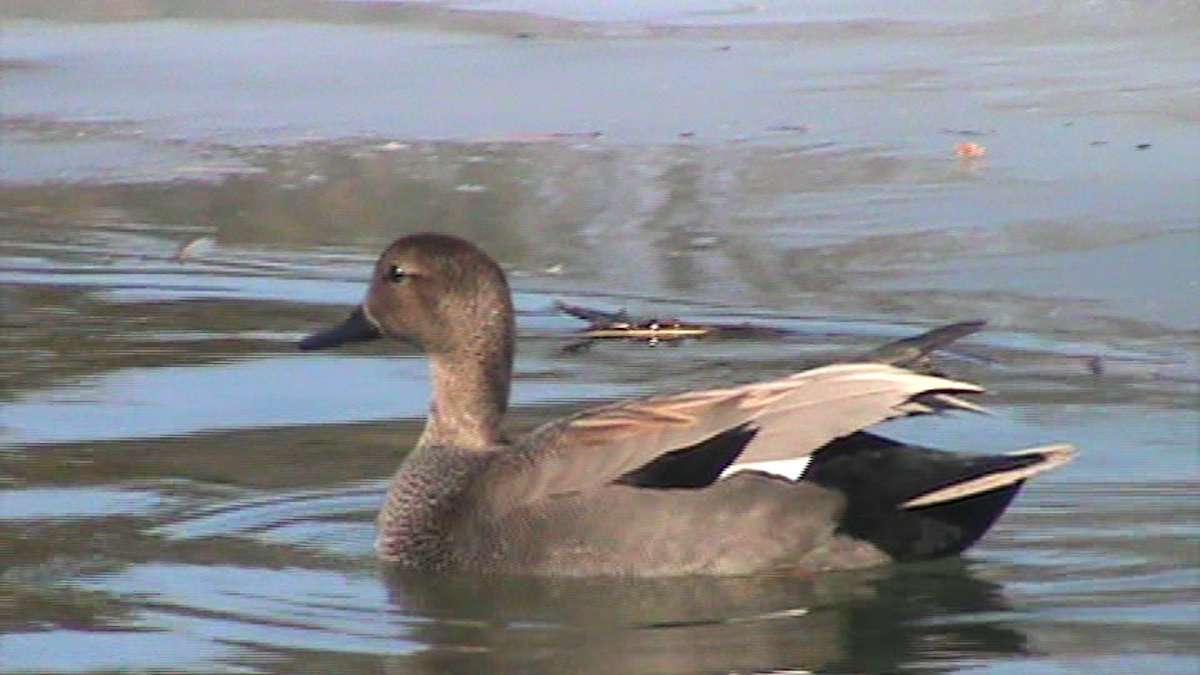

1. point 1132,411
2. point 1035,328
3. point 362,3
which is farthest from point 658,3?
point 1132,411

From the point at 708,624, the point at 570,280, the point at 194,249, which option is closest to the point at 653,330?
the point at 570,280

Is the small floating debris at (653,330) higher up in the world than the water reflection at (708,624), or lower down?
higher up

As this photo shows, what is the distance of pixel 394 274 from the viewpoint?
26.2ft

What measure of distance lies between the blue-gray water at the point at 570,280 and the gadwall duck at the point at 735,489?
0.08 meters

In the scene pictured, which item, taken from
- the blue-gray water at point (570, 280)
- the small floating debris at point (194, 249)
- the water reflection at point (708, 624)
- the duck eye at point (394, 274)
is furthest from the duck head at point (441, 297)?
the small floating debris at point (194, 249)

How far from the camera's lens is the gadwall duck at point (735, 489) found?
7.11m

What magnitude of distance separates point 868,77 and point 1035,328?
435cm

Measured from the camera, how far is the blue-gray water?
677 cm

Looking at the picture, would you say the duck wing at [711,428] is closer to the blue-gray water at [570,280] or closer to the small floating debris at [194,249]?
the blue-gray water at [570,280]

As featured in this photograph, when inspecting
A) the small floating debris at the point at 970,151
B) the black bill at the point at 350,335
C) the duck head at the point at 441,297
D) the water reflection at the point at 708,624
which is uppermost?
the duck head at the point at 441,297

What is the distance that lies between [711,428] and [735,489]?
155 millimetres

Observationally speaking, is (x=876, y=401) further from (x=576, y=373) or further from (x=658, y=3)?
(x=658, y=3)

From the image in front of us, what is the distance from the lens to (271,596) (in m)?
7.00

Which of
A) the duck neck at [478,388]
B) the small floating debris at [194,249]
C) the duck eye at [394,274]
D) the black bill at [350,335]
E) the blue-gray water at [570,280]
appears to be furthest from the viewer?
the small floating debris at [194,249]
